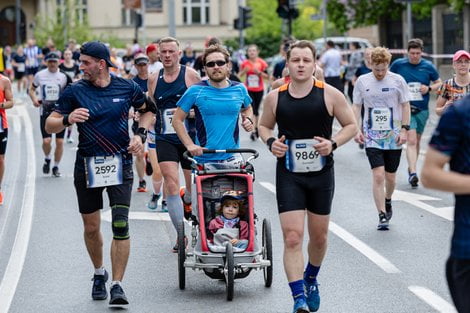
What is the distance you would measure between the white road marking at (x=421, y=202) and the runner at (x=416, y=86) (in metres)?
0.74

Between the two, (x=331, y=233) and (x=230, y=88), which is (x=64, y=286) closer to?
(x=230, y=88)

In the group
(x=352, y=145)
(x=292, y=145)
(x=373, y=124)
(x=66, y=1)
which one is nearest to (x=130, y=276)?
(x=292, y=145)

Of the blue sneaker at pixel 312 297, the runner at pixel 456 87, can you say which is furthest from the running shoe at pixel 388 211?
the blue sneaker at pixel 312 297

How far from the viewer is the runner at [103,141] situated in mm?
8930

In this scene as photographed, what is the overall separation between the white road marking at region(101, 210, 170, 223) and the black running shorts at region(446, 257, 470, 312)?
27.7ft

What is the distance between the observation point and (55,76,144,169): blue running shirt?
29.4 ft

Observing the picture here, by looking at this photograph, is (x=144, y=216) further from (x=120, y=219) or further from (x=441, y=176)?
(x=441, y=176)

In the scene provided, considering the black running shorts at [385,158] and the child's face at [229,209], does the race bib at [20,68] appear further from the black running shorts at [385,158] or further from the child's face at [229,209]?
the child's face at [229,209]

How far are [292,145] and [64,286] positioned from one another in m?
2.66

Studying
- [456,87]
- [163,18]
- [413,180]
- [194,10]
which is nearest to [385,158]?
[456,87]

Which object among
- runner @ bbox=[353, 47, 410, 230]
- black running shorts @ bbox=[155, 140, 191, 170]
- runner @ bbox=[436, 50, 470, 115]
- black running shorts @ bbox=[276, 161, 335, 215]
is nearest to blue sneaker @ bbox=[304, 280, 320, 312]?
black running shorts @ bbox=[276, 161, 335, 215]

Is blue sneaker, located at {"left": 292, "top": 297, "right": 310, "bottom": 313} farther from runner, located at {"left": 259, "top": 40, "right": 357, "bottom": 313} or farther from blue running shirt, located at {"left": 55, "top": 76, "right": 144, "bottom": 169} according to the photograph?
blue running shirt, located at {"left": 55, "top": 76, "right": 144, "bottom": 169}

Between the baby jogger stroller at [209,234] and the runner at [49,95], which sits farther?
the runner at [49,95]

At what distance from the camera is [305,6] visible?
91.4 metres
